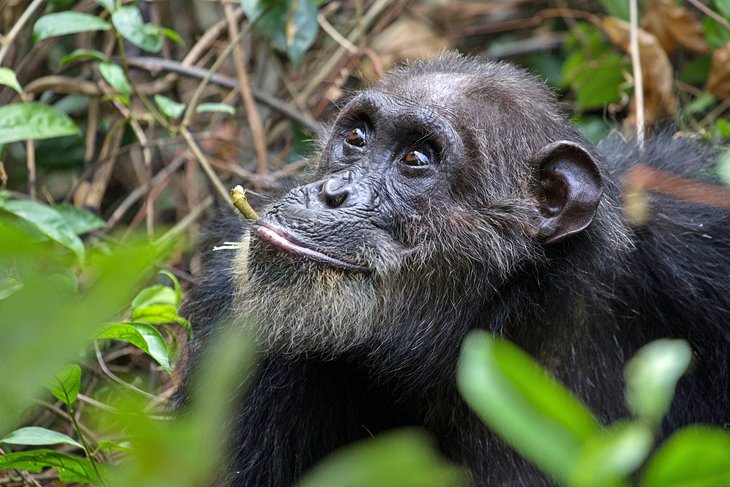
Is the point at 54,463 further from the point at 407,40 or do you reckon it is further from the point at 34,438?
the point at 407,40

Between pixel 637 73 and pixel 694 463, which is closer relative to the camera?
pixel 694 463

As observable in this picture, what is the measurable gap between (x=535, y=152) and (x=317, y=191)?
96cm

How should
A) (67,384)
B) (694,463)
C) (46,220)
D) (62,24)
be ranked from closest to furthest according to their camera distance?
(694,463), (67,384), (46,220), (62,24)

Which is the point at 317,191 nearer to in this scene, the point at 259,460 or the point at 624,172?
the point at 259,460

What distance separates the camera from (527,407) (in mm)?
1259

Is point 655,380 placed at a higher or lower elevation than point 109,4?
higher

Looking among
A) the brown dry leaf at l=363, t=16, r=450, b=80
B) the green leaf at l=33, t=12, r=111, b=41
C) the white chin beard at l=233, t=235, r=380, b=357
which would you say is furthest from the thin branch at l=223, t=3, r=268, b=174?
the white chin beard at l=233, t=235, r=380, b=357

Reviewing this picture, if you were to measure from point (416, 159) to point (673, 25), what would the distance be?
3462 mm

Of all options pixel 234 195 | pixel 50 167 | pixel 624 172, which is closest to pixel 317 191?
pixel 234 195

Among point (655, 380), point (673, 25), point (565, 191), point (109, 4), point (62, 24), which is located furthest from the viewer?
point (673, 25)

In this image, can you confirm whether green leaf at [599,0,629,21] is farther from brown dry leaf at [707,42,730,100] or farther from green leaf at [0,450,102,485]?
green leaf at [0,450,102,485]

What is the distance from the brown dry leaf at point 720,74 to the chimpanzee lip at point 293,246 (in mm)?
3721

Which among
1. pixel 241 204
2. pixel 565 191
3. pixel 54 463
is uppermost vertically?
pixel 565 191

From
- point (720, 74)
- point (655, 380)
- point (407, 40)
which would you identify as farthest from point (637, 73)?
point (655, 380)
